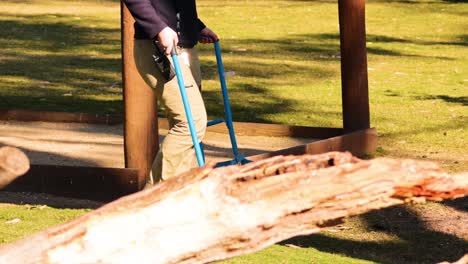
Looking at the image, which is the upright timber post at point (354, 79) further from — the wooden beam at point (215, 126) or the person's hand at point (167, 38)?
the person's hand at point (167, 38)

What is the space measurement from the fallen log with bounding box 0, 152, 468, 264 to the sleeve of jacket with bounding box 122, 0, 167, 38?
8.23 ft

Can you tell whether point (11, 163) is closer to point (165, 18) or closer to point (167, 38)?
point (167, 38)

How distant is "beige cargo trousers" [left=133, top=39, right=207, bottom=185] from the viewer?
19.2ft

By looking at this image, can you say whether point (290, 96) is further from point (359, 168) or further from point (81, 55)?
point (359, 168)

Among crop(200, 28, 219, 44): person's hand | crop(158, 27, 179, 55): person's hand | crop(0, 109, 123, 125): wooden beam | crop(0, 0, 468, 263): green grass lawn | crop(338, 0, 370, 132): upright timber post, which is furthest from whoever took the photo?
crop(0, 109, 123, 125): wooden beam

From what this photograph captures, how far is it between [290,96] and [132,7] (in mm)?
6088

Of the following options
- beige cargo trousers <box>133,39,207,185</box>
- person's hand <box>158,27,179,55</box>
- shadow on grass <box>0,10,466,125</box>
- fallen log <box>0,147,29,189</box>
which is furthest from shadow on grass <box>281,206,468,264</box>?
shadow on grass <box>0,10,466,125</box>

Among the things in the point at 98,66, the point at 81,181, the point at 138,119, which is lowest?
the point at 98,66

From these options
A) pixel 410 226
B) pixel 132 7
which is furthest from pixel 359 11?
pixel 132 7

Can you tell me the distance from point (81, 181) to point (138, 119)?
52 cm

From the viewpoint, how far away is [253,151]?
8797 mm

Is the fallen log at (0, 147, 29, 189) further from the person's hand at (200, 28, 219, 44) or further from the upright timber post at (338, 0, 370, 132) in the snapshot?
the upright timber post at (338, 0, 370, 132)

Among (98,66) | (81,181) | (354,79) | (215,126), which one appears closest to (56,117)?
(215,126)

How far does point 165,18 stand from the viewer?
584cm
